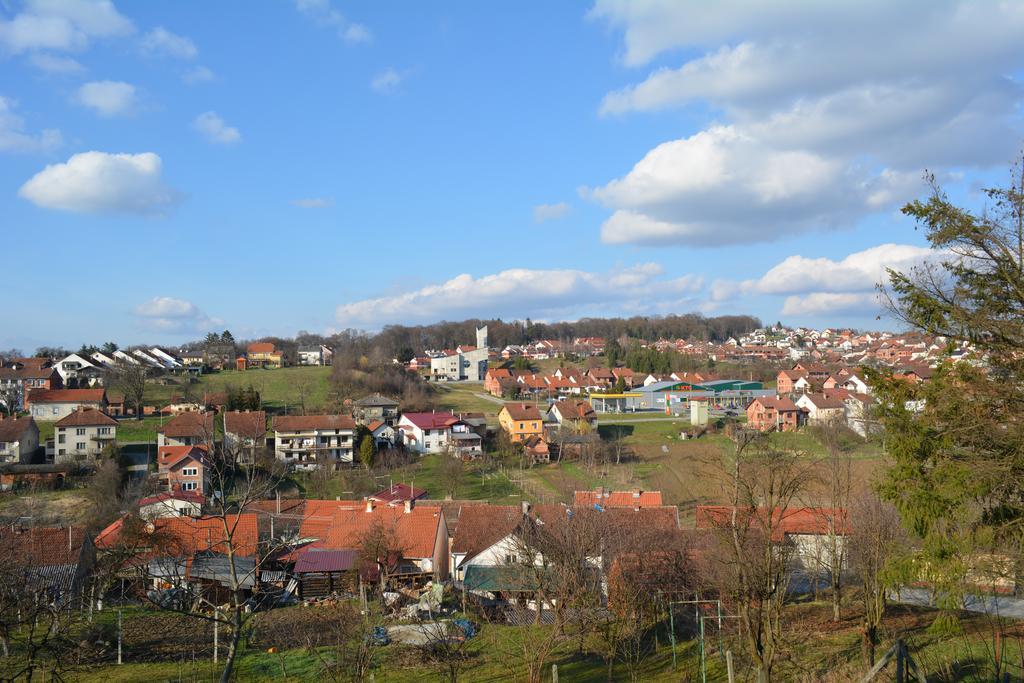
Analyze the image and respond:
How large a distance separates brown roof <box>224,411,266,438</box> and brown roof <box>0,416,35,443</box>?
8.68m

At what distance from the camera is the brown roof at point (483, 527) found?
18.5 meters

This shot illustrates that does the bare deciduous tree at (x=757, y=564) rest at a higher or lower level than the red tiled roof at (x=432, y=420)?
higher

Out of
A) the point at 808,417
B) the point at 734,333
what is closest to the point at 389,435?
the point at 808,417

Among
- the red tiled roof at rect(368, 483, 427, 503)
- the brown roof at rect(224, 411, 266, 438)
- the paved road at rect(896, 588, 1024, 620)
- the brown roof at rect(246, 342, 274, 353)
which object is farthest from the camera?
the brown roof at rect(246, 342, 274, 353)

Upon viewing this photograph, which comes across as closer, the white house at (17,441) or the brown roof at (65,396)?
the white house at (17,441)

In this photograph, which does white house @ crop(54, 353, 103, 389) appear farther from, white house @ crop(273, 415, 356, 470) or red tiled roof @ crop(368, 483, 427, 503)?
red tiled roof @ crop(368, 483, 427, 503)

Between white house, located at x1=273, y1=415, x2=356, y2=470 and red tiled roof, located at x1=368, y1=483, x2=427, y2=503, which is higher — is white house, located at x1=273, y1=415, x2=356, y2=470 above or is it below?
above

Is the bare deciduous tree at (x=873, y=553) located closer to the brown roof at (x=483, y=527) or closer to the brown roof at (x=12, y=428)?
the brown roof at (x=483, y=527)

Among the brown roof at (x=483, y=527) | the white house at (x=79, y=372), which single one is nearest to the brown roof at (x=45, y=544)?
the brown roof at (x=483, y=527)

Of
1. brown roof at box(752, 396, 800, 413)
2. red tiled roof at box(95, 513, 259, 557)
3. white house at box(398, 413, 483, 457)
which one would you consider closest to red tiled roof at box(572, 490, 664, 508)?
red tiled roof at box(95, 513, 259, 557)

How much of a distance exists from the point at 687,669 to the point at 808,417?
1603 inches

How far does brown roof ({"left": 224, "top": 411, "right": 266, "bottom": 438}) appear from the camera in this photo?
34.7m

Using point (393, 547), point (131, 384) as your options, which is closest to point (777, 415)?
point (393, 547)

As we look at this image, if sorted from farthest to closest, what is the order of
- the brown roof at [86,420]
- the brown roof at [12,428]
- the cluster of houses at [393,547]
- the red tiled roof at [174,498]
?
the brown roof at [86,420], the brown roof at [12,428], the red tiled roof at [174,498], the cluster of houses at [393,547]
